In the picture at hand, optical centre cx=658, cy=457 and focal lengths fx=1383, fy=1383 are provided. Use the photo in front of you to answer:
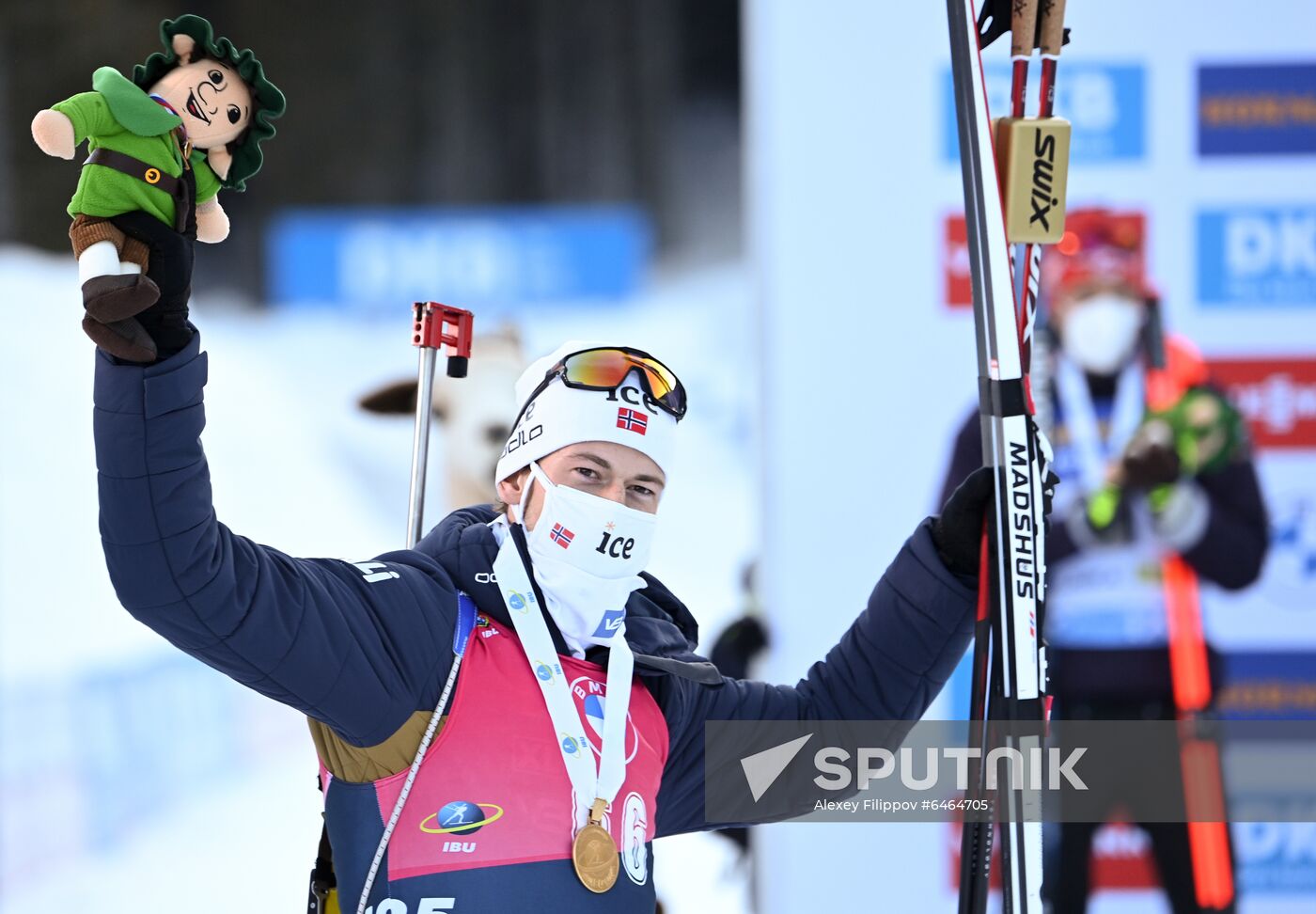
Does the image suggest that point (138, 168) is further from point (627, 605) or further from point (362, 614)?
point (627, 605)

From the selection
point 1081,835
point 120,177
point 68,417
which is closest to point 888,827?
point 1081,835

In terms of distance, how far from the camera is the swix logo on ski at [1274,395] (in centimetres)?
313

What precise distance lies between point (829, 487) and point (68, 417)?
136 inches

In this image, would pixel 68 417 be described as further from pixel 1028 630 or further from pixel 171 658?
pixel 1028 630

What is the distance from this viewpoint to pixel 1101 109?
10.2ft

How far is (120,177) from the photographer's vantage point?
3.41 feet

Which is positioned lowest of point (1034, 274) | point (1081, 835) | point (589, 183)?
point (1081, 835)

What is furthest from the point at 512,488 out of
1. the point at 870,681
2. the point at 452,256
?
the point at 452,256

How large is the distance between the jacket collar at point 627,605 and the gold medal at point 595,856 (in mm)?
191

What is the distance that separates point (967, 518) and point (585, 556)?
419 mm

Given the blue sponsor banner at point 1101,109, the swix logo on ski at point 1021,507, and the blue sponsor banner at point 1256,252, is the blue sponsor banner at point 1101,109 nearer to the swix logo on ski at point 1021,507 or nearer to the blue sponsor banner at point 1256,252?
the blue sponsor banner at point 1256,252

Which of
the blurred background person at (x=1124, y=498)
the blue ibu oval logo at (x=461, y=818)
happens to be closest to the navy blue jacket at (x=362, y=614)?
the blue ibu oval logo at (x=461, y=818)

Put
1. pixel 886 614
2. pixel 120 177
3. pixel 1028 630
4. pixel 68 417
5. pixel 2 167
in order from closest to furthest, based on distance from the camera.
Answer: pixel 120 177, pixel 1028 630, pixel 886 614, pixel 68 417, pixel 2 167

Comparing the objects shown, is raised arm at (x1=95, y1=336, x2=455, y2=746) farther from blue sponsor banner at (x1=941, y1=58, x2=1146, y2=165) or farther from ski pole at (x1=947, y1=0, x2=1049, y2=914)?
blue sponsor banner at (x1=941, y1=58, x2=1146, y2=165)
